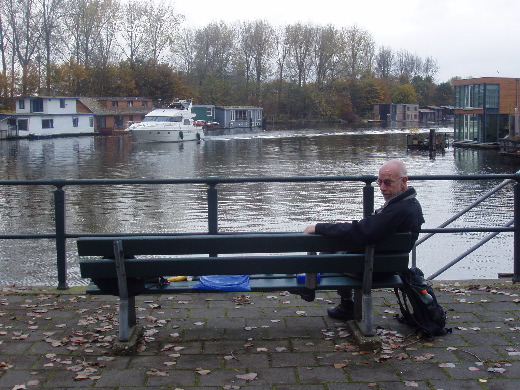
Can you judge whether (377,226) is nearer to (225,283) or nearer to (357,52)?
(225,283)

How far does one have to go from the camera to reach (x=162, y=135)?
212ft

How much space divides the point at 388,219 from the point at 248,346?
127 centimetres

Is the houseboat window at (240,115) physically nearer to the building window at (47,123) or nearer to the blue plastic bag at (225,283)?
the building window at (47,123)

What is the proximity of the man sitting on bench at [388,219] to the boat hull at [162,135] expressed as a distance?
60.2m

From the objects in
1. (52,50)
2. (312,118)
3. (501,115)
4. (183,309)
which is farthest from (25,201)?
(312,118)

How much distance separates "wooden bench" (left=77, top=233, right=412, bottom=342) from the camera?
14.7 feet

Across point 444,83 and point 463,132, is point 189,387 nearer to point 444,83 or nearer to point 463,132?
point 463,132

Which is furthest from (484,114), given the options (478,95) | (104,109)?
(104,109)

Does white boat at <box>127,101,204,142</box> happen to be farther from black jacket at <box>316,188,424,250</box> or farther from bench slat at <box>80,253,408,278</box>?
black jacket at <box>316,188,424,250</box>

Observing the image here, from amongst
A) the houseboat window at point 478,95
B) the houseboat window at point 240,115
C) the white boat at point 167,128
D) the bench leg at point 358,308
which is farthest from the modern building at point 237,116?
the bench leg at point 358,308

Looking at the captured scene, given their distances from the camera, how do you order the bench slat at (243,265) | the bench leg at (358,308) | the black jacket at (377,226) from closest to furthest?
the black jacket at (377,226) < the bench slat at (243,265) < the bench leg at (358,308)

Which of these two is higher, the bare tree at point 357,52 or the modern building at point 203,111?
the bare tree at point 357,52

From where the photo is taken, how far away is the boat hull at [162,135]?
210 ft

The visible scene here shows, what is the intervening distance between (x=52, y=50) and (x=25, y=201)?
7031 cm
